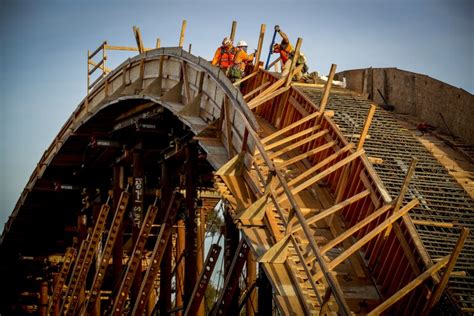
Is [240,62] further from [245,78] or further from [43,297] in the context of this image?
[43,297]

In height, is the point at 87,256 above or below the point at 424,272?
below

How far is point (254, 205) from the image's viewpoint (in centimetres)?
1388

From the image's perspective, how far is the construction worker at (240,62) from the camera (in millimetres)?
19359

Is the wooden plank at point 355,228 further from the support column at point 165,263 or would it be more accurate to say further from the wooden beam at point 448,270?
the support column at point 165,263

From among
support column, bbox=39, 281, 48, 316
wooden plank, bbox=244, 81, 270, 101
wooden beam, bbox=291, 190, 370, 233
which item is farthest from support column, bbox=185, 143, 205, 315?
support column, bbox=39, 281, 48, 316

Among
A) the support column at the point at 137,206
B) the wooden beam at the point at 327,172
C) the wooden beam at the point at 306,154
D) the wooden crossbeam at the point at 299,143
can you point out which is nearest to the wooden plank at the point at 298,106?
the wooden crossbeam at the point at 299,143

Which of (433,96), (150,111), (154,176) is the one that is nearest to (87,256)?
(154,176)

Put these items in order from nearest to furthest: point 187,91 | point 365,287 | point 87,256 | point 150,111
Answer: point 365,287, point 187,91, point 150,111, point 87,256

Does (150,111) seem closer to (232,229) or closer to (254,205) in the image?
(232,229)

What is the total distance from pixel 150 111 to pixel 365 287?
946 cm

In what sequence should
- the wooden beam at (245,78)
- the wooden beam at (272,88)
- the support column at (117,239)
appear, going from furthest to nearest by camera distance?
the support column at (117,239) → the wooden beam at (245,78) → the wooden beam at (272,88)

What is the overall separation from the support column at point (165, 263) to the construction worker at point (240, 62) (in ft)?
11.8

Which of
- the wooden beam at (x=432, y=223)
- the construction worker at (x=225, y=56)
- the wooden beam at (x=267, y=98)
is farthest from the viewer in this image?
the construction worker at (x=225, y=56)

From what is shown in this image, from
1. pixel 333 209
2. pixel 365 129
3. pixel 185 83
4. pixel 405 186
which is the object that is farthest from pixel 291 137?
pixel 185 83
